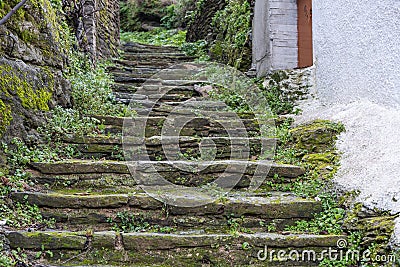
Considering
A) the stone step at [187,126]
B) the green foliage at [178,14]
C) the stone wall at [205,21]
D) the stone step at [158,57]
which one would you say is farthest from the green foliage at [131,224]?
the green foliage at [178,14]

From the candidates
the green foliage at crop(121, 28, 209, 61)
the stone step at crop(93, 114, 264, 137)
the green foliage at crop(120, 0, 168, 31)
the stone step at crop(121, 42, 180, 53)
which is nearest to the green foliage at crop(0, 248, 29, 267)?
the stone step at crop(93, 114, 264, 137)

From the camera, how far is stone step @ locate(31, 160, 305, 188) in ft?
11.5

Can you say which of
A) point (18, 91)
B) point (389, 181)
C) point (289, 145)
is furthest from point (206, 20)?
point (389, 181)

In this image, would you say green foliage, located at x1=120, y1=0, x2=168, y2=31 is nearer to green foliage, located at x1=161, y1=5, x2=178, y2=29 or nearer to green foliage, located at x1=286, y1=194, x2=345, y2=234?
green foliage, located at x1=161, y1=5, x2=178, y2=29

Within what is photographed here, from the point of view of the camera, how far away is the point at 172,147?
4.17 meters

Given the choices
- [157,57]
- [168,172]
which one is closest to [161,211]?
[168,172]

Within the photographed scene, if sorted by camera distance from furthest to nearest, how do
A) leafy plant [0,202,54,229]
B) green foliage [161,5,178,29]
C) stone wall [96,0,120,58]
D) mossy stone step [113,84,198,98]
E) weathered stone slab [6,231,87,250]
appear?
green foliage [161,5,178,29], stone wall [96,0,120,58], mossy stone step [113,84,198,98], leafy plant [0,202,54,229], weathered stone slab [6,231,87,250]

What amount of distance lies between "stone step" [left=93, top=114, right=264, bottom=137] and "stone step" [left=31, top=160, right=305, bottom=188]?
0.91 meters

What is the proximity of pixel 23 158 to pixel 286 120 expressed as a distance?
2.86m

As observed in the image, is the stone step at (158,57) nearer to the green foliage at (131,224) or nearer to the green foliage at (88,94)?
the green foliage at (88,94)

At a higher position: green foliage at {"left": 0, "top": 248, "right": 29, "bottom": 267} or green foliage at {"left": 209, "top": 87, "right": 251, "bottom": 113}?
green foliage at {"left": 209, "top": 87, "right": 251, "bottom": 113}

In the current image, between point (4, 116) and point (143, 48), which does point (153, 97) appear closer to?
point (4, 116)

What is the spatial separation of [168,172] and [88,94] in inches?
73.2

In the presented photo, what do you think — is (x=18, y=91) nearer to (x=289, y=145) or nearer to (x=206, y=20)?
(x=289, y=145)
